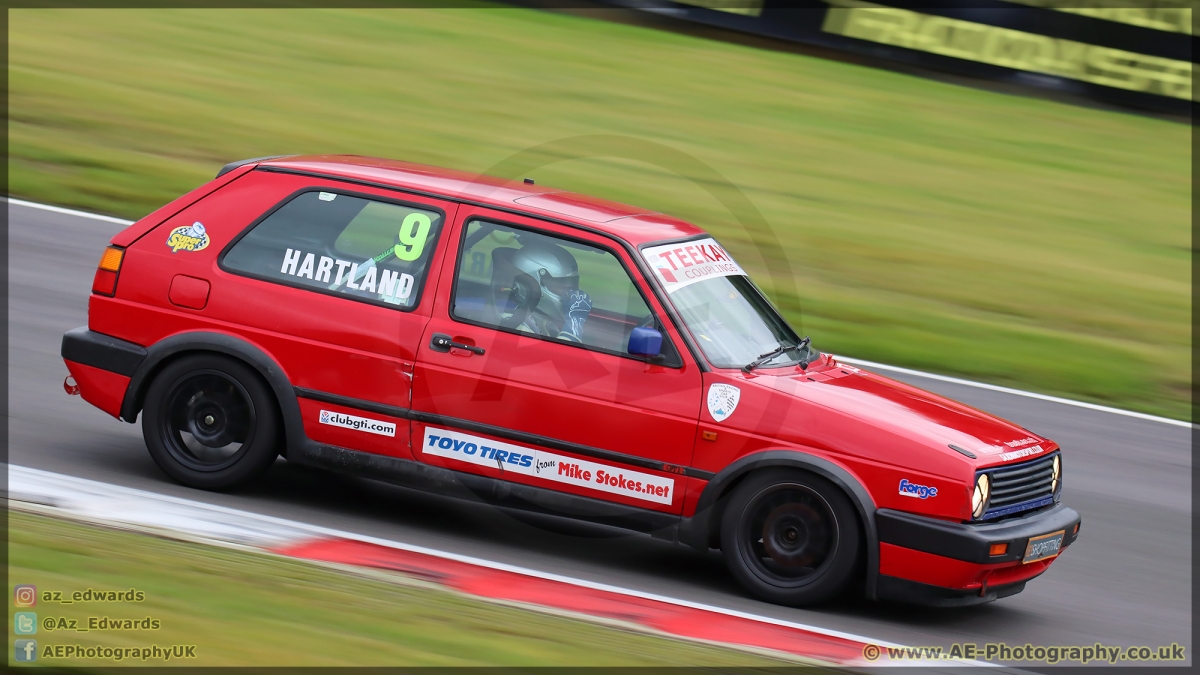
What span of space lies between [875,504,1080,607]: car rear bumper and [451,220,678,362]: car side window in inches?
60.0

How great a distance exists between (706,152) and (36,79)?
8.32 metres

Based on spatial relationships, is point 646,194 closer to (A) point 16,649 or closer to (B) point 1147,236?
(B) point 1147,236

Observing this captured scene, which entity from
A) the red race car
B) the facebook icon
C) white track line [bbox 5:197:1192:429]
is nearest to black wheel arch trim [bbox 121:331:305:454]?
the red race car

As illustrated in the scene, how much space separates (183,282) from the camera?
639 centimetres

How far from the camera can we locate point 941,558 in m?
5.66

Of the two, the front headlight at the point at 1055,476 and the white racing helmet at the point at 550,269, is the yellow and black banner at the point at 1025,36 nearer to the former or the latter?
the front headlight at the point at 1055,476

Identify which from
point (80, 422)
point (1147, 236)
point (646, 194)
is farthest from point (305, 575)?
point (1147, 236)

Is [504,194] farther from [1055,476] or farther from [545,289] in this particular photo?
[1055,476]

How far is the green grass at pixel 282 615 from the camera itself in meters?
4.25

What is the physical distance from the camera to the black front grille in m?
5.87

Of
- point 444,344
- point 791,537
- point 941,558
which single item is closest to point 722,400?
point 791,537

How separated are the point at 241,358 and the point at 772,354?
2706mm

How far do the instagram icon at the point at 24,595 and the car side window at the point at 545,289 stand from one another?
2.40m

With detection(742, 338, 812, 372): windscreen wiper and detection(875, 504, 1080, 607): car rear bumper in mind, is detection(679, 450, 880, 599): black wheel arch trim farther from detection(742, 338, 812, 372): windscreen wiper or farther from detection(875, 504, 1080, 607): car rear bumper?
detection(742, 338, 812, 372): windscreen wiper
